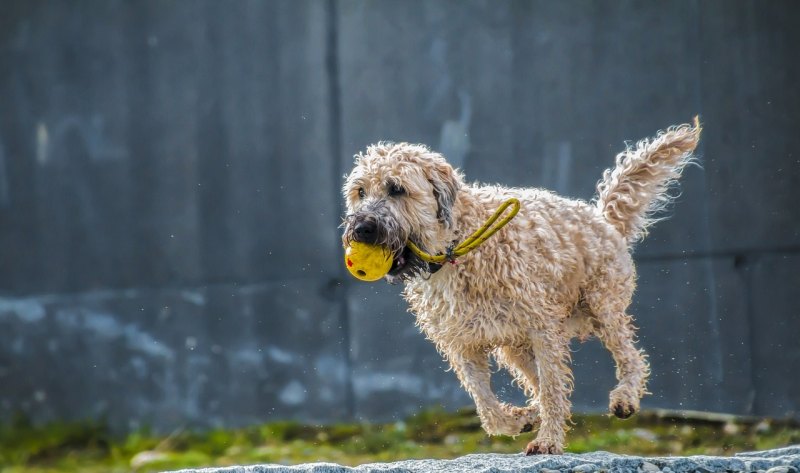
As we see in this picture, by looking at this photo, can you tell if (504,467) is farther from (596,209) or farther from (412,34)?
(412,34)

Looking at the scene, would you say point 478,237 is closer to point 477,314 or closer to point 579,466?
point 477,314

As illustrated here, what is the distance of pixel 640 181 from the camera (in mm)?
6055

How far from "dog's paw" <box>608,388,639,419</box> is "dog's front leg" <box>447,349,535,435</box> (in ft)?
1.55

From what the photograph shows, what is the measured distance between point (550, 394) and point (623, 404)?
0.45 metres

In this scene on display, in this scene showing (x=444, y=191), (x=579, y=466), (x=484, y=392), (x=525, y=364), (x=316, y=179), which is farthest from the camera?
(x=316, y=179)

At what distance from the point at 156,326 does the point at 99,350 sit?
52 cm

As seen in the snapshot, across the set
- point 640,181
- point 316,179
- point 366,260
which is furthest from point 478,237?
point 316,179

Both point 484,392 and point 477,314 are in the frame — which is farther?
point 484,392

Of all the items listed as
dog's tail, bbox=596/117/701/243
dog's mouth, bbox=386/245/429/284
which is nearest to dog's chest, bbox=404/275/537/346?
dog's mouth, bbox=386/245/429/284

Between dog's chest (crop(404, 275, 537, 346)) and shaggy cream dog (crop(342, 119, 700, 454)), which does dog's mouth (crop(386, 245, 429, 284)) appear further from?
dog's chest (crop(404, 275, 537, 346))

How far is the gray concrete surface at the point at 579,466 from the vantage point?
468cm

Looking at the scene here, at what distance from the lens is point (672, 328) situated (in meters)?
7.49

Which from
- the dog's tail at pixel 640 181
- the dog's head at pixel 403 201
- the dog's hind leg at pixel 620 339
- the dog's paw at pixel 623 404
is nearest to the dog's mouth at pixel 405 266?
the dog's head at pixel 403 201

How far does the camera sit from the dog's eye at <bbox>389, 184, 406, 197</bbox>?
479 cm
